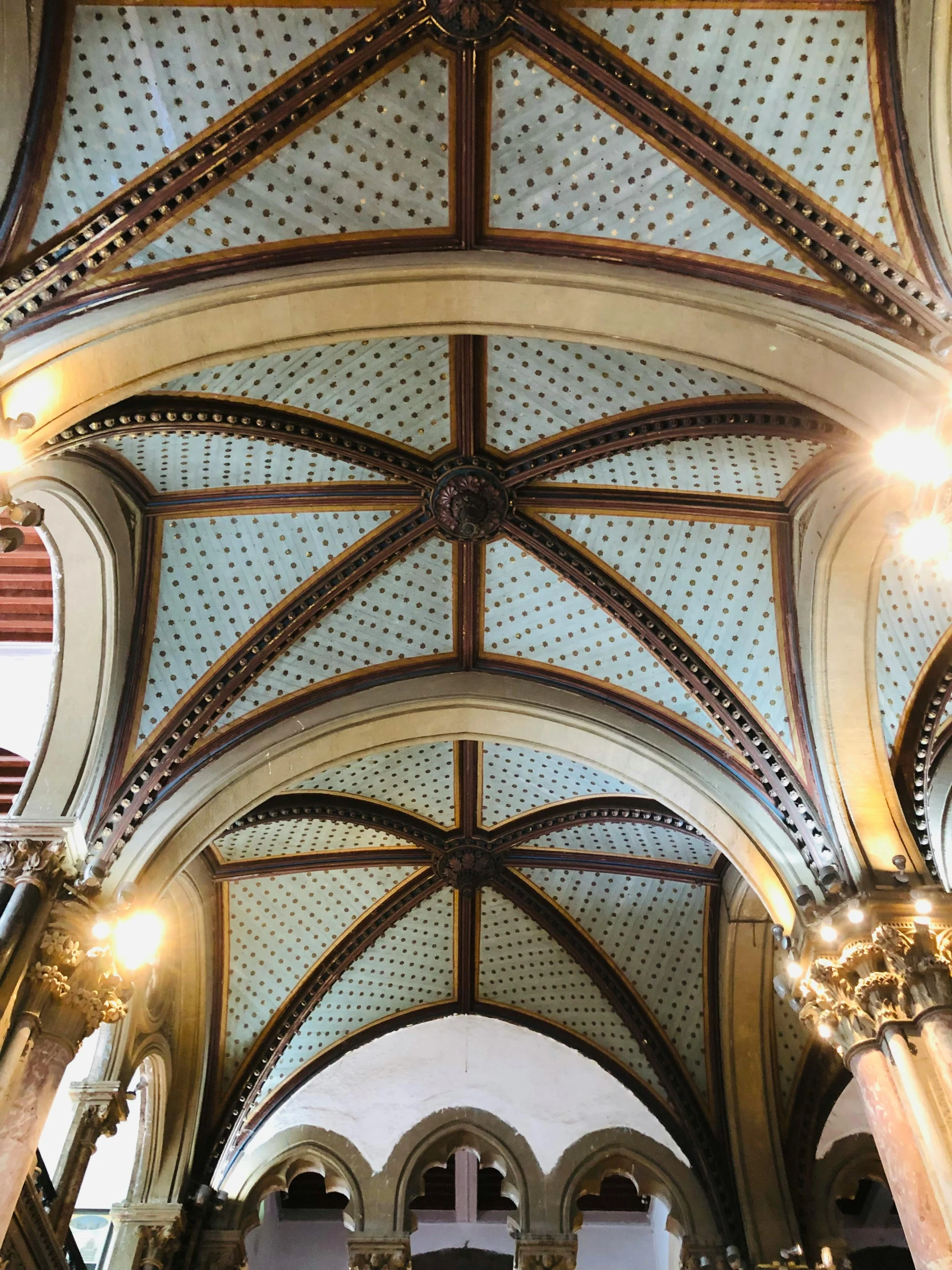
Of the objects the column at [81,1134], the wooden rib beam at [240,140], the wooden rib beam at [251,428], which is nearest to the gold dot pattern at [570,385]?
the wooden rib beam at [251,428]

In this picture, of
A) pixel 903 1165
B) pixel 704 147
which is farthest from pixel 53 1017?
pixel 704 147

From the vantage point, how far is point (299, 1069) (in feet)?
35.3

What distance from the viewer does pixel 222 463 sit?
25.0ft

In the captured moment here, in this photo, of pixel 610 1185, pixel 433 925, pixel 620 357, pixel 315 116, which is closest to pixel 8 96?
pixel 315 116

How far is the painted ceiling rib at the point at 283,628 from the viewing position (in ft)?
25.9

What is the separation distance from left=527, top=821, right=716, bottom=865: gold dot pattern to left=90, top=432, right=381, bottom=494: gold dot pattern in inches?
169

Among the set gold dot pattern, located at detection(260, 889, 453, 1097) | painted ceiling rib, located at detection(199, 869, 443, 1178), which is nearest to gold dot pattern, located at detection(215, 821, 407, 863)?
painted ceiling rib, located at detection(199, 869, 443, 1178)

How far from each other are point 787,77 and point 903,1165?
6.09 m

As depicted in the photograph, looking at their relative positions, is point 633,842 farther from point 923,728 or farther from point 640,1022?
point 923,728

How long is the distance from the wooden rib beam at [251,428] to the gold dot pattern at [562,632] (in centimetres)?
114

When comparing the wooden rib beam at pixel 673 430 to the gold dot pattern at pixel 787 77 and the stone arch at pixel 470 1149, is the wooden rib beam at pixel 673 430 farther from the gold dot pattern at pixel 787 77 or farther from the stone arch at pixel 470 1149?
the stone arch at pixel 470 1149

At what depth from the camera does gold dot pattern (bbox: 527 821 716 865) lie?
991cm

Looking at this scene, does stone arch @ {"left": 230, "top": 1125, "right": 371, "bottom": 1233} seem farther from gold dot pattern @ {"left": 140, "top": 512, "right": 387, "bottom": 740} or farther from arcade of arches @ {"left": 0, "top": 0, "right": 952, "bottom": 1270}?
gold dot pattern @ {"left": 140, "top": 512, "right": 387, "bottom": 740}

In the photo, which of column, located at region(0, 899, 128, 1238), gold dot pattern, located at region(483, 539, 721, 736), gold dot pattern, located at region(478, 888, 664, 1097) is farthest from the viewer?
gold dot pattern, located at region(478, 888, 664, 1097)
